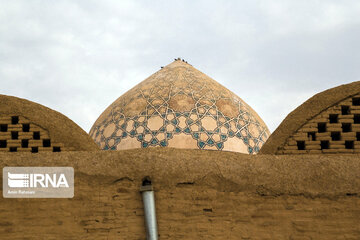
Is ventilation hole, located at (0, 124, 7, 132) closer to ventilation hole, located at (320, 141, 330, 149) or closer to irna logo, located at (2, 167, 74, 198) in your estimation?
irna logo, located at (2, 167, 74, 198)

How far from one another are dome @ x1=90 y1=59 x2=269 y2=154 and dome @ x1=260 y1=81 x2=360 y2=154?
440cm

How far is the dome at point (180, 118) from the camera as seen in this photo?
10852 millimetres

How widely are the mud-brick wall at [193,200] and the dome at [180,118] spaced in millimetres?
5050

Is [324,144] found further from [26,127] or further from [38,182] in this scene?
[26,127]

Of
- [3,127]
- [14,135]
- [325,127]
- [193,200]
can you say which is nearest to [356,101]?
[325,127]

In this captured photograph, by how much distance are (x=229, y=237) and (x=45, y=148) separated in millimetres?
2576

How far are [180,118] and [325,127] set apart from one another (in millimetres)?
4982

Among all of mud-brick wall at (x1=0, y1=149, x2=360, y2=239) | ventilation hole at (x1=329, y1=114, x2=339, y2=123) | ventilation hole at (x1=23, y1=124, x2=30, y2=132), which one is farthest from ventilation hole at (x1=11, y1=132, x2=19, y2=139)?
ventilation hole at (x1=329, y1=114, x2=339, y2=123)

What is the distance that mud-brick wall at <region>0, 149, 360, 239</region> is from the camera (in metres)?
5.32

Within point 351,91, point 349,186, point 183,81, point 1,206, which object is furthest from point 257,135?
point 1,206

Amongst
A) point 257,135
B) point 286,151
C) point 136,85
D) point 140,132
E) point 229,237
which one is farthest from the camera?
point 136,85

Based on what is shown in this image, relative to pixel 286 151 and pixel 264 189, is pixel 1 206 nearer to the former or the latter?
pixel 264 189

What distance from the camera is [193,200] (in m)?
5.43

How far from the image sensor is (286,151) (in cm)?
629
